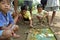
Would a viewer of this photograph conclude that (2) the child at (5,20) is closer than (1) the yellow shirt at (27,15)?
Yes

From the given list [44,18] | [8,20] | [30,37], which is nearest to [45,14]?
[44,18]

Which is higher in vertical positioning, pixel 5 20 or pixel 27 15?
pixel 5 20

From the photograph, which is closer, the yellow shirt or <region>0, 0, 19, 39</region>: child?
<region>0, 0, 19, 39</region>: child

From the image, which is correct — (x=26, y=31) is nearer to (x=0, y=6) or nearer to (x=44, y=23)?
(x=44, y=23)

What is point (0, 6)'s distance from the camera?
3.37 m

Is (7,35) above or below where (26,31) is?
above

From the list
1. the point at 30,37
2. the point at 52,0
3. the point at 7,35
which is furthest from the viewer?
the point at 52,0

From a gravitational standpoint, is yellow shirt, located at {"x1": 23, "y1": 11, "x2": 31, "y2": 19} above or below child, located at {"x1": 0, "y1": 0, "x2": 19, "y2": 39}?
below

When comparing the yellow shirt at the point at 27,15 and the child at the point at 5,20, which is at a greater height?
the child at the point at 5,20

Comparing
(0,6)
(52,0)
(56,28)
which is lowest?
(56,28)

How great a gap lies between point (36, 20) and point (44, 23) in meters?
0.53

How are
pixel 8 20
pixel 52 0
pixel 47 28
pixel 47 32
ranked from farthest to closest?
1. pixel 52 0
2. pixel 47 28
3. pixel 47 32
4. pixel 8 20

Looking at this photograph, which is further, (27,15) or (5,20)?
(27,15)

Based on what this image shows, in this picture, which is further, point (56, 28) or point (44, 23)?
point (44, 23)
